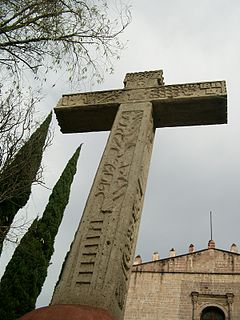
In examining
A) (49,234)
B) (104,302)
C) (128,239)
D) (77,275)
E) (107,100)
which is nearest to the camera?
(104,302)

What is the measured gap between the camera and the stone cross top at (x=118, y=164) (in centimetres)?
323

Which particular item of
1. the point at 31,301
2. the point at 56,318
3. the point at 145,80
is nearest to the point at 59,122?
the point at 145,80

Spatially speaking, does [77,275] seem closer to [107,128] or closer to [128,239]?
[128,239]

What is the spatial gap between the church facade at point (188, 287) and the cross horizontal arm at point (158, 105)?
18.1 meters

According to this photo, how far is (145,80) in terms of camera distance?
517 cm

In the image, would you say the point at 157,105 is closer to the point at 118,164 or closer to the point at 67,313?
the point at 118,164

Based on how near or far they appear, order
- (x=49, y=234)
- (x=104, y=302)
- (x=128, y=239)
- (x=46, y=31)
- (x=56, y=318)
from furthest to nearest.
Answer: (x=49, y=234) → (x=46, y=31) → (x=128, y=239) → (x=104, y=302) → (x=56, y=318)

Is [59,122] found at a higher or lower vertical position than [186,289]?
lower

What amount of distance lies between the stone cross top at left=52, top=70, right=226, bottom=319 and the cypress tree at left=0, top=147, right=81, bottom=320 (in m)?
8.55

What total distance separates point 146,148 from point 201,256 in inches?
798

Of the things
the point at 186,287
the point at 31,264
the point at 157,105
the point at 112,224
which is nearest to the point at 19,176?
the point at 31,264

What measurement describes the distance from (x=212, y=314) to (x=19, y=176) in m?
16.2

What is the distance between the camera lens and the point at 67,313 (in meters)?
2.61

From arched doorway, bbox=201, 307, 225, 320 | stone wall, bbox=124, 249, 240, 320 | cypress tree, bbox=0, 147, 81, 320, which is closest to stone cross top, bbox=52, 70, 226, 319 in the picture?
cypress tree, bbox=0, 147, 81, 320
